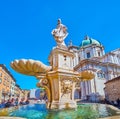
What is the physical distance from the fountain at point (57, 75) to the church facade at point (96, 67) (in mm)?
32416

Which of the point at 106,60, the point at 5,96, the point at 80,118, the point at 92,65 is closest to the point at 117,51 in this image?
the point at 106,60

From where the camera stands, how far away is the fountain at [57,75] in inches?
315

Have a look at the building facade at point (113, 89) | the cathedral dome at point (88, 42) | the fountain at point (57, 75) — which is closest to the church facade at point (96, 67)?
the cathedral dome at point (88, 42)

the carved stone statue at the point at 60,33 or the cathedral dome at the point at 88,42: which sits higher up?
the cathedral dome at the point at 88,42

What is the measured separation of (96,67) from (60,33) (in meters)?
36.2

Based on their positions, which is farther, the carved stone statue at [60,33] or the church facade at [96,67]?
the church facade at [96,67]

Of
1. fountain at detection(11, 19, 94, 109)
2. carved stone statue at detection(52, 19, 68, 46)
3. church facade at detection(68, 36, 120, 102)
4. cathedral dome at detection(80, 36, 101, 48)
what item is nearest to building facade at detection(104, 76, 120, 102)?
church facade at detection(68, 36, 120, 102)

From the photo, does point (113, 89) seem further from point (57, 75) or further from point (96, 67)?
point (57, 75)

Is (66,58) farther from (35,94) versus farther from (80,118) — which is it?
(35,94)

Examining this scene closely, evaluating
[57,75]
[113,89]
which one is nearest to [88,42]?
[113,89]

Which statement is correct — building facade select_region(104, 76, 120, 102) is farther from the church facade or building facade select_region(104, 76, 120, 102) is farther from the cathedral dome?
the cathedral dome

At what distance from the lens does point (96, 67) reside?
44.8 m

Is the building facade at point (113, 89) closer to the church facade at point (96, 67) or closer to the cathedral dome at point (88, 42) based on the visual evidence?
the church facade at point (96, 67)

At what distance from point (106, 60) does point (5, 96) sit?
36.1m
